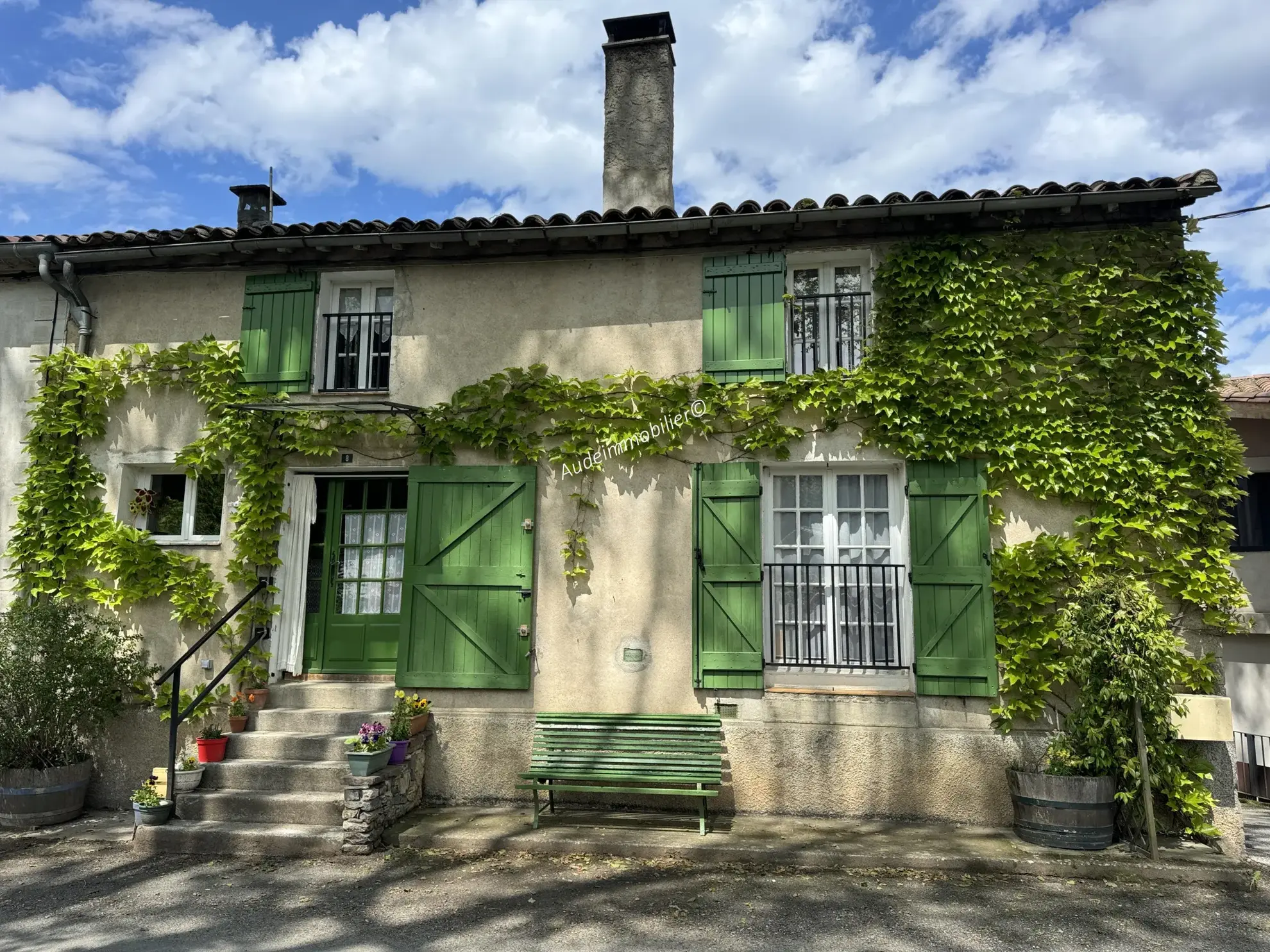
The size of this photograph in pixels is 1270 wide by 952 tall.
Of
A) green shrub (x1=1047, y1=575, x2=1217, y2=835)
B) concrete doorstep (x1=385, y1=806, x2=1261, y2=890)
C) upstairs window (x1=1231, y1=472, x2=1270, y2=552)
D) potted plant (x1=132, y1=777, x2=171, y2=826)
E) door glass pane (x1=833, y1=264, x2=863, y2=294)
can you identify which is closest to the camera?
concrete doorstep (x1=385, y1=806, x2=1261, y2=890)

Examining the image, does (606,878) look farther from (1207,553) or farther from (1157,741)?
(1207,553)

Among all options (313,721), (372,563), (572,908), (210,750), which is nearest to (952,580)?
(572,908)

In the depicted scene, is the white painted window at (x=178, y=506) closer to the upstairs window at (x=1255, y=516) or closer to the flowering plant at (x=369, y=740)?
the flowering plant at (x=369, y=740)

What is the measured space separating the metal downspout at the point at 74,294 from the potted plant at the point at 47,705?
7.86ft

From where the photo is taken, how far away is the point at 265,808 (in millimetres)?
6059

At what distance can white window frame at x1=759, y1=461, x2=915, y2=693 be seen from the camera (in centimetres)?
654

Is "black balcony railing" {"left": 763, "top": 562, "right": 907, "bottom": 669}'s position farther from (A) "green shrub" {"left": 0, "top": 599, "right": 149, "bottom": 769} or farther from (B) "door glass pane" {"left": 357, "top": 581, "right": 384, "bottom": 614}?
(A) "green shrub" {"left": 0, "top": 599, "right": 149, "bottom": 769}

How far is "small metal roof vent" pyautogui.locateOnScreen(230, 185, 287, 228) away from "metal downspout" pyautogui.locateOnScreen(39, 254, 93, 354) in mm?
2206

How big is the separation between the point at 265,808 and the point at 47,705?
200 cm

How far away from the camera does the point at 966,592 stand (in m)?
6.32

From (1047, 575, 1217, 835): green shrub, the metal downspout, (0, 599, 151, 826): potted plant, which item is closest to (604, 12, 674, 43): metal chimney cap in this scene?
the metal downspout

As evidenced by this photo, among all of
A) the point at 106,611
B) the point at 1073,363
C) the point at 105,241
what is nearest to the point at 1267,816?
the point at 1073,363

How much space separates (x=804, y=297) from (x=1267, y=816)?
618 cm

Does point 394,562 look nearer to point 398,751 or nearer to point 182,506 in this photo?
point 398,751
